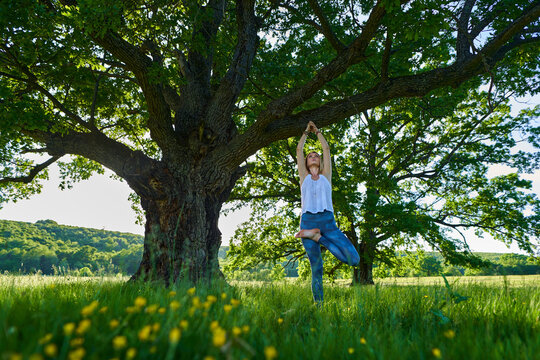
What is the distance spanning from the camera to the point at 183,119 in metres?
7.21

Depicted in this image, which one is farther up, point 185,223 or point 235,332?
point 185,223

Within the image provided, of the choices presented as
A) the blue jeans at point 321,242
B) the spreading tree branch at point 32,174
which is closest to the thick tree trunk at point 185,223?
the blue jeans at point 321,242

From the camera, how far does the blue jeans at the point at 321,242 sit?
12.3ft

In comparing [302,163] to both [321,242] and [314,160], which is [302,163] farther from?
[321,242]

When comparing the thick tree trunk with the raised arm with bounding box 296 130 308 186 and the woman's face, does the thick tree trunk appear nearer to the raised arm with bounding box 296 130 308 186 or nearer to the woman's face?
the raised arm with bounding box 296 130 308 186

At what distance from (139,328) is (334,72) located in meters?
5.48

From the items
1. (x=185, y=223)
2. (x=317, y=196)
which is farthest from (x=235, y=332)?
(x=185, y=223)

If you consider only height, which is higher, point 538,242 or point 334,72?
point 334,72

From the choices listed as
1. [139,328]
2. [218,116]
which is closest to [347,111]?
[218,116]

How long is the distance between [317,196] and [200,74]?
16.7ft

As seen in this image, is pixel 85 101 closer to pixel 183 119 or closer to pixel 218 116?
pixel 183 119

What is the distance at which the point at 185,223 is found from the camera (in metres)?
6.24

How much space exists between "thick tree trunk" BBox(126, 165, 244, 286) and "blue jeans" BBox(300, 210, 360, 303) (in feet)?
8.38

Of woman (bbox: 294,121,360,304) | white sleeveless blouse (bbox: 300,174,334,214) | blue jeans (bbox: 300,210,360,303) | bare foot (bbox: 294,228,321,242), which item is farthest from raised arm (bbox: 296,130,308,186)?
bare foot (bbox: 294,228,321,242)
